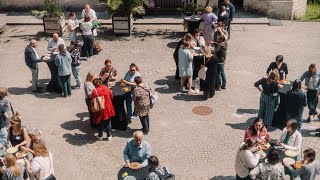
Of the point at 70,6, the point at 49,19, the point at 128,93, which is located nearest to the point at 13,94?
the point at 128,93

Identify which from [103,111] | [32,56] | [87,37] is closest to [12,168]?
[103,111]

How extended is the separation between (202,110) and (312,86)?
10.9 feet

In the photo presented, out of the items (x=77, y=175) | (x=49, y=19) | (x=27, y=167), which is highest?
(x=49, y=19)

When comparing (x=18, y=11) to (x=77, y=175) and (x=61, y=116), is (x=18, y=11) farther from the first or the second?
(x=77, y=175)

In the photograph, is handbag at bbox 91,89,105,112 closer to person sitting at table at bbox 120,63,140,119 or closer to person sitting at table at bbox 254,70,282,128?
person sitting at table at bbox 120,63,140,119

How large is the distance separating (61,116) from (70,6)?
10.9 m

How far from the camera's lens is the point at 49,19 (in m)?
20.0

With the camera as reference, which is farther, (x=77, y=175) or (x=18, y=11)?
Result: (x=18, y=11)

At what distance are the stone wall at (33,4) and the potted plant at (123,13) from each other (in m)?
3.12

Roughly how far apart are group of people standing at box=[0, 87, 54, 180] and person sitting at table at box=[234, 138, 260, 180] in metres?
3.91

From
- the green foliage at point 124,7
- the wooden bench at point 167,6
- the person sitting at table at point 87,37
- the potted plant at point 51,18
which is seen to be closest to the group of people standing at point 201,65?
the person sitting at table at point 87,37

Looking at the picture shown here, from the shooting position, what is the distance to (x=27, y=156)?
33.5ft

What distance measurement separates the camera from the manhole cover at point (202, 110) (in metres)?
13.9

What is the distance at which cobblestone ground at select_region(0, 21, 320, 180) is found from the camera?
38.2 feet
